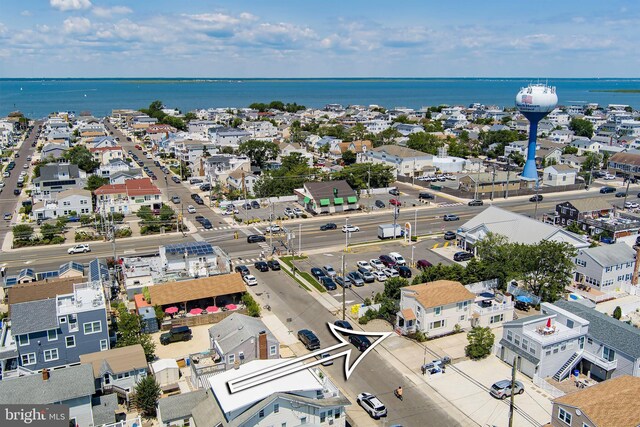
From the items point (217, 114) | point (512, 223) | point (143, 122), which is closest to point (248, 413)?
point (512, 223)

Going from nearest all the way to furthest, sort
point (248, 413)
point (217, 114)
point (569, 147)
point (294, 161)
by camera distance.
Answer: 1. point (248, 413)
2. point (294, 161)
3. point (569, 147)
4. point (217, 114)

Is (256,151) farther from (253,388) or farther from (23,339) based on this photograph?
(253,388)

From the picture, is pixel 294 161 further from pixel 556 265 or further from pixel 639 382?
pixel 639 382

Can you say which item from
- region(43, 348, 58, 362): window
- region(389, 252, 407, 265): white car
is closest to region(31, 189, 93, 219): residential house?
region(43, 348, 58, 362): window

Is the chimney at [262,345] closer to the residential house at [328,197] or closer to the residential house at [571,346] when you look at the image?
the residential house at [571,346]

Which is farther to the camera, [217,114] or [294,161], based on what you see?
[217,114]

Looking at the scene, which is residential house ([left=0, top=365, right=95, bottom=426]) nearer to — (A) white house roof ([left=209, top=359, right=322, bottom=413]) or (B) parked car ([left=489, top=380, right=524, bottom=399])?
(A) white house roof ([left=209, top=359, right=322, bottom=413])
